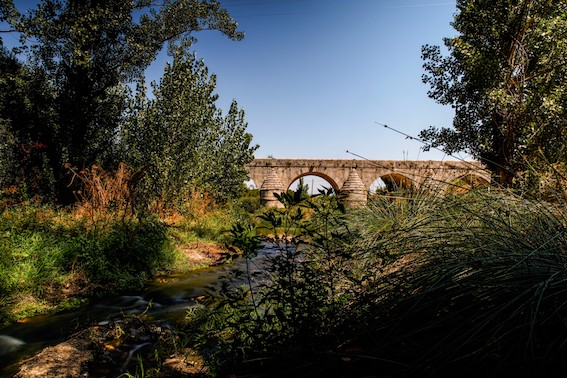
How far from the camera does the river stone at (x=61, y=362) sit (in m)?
2.87

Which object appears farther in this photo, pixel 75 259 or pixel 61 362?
pixel 75 259

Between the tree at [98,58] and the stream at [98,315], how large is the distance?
7.64 metres

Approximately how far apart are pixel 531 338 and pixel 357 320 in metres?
0.94

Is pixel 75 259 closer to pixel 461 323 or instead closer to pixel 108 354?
pixel 108 354

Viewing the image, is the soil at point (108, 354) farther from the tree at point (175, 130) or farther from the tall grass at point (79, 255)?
the tree at point (175, 130)

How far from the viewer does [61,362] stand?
3.04 meters

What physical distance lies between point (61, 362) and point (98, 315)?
1582mm

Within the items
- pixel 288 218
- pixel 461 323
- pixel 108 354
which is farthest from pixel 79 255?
pixel 461 323

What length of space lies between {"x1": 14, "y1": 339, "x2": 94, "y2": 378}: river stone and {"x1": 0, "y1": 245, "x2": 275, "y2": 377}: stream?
0.80 ft

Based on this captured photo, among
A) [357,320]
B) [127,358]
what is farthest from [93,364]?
[357,320]

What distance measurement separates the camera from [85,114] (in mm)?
11266

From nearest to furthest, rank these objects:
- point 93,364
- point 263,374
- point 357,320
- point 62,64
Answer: point 263,374, point 357,320, point 93,364, point 62,64

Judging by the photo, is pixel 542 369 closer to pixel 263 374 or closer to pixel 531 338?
pixel 531 338

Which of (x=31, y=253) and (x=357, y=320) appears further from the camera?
(x=31, y=253)
